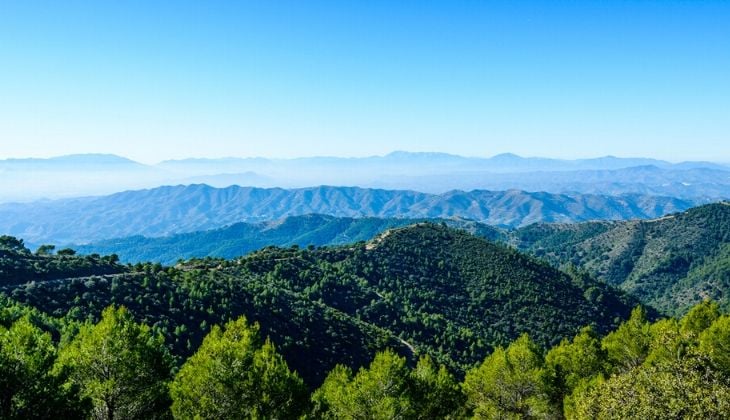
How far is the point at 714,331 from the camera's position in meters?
35.0

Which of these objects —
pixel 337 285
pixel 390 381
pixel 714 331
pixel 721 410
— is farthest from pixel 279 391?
pixel 337 285

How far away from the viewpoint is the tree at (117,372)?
846 inches

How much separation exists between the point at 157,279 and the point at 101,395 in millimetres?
49401

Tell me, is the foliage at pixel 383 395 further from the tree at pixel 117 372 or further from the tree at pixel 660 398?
the tree at pixel 660 398

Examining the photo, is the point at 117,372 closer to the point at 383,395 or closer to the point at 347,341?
the point at 383,395

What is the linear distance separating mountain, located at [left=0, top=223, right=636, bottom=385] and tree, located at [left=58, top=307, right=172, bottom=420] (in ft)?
98.5

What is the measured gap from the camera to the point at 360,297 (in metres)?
99.9

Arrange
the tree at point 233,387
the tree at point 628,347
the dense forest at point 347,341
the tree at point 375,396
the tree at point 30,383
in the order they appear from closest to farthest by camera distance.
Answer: the tree at point 30,383 → the dense forest at point 347,341 → the tree at point 233,387 → the tree at point 375,396 → the tree at point 628,347

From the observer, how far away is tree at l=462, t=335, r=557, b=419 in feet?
111

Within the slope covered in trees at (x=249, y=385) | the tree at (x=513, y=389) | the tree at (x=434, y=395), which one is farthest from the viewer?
the tree at (x=513, y=389)

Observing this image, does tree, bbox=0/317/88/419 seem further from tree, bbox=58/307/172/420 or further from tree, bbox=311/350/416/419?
tree, bbox=311/350/416/419

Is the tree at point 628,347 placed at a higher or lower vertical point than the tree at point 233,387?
lower

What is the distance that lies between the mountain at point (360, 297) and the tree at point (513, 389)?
27296 millimetres

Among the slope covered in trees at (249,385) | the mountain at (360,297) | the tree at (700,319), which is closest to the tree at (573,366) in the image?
the slope covered in trees at (249,385)
